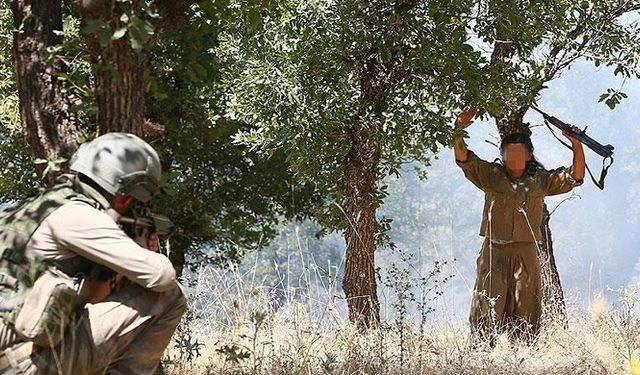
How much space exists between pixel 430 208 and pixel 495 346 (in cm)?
3517

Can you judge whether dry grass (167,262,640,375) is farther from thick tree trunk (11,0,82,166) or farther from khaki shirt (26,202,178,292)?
thick tree trunk (11,0,82,166)

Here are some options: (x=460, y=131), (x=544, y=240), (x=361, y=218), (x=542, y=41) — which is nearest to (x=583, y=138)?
(x=460, y=131)

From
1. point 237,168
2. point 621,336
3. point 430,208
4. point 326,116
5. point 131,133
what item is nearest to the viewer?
point 131,133

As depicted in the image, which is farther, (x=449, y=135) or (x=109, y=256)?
(x=449, y=135)

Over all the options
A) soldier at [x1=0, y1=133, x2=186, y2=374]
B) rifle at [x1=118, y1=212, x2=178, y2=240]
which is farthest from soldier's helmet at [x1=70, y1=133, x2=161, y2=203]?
rifle at [x1=118, y1=212, x2=178, y2=240]

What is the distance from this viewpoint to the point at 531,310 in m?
8.06

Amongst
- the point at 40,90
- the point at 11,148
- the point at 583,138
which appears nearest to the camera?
the point at 40,90

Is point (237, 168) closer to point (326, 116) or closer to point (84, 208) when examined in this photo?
point (326, 116)

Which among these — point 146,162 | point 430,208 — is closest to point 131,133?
point 146,162

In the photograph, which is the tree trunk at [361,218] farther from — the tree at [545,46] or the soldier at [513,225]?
the tree at [545,46]

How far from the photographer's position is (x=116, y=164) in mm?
3910

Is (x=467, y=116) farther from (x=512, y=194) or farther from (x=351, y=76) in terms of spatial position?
(x=351, y=76)

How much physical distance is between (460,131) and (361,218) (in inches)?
61.2

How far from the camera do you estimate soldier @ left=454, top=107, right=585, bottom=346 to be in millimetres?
7961
